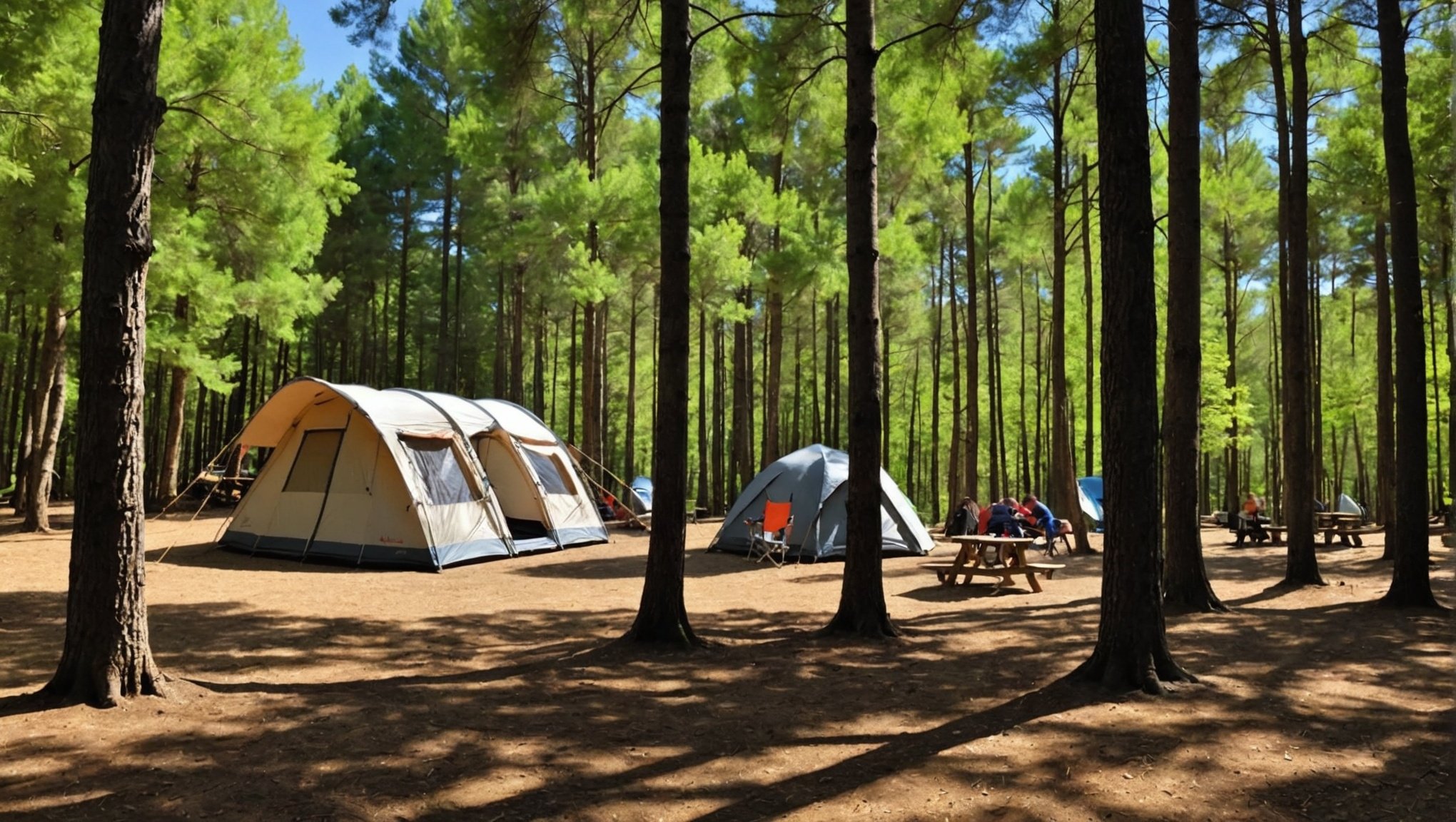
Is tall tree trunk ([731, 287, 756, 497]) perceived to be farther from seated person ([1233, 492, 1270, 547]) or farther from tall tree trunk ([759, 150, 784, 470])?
seated person ([1233, 492, 1270, 547])

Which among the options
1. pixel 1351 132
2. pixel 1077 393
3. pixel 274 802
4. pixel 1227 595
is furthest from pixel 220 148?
pixel 1077 393

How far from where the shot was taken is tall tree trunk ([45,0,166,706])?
4.07 m

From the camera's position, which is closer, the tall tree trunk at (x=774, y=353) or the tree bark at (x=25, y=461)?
the tree bark at (x=25, y=461)

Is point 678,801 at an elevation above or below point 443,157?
below

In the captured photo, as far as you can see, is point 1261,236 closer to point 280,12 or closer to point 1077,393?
point 1077,393

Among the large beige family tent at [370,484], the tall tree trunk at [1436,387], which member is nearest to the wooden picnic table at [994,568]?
the large beige family tent at [370,484]

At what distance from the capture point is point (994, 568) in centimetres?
888

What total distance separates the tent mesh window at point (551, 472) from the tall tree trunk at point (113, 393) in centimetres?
799

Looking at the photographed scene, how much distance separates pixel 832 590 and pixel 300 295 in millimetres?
11625

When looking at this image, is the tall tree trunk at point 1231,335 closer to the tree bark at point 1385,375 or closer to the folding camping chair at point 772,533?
the tree bark at point 1385,375

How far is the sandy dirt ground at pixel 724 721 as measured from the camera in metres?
3.19

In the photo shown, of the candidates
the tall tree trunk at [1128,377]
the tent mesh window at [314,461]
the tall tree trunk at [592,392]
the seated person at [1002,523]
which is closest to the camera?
the tall tree trunk at [1128,377]

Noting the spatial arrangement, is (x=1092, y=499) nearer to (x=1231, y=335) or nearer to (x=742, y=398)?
(x=1231, y=335)

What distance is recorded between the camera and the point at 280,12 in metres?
14.2
